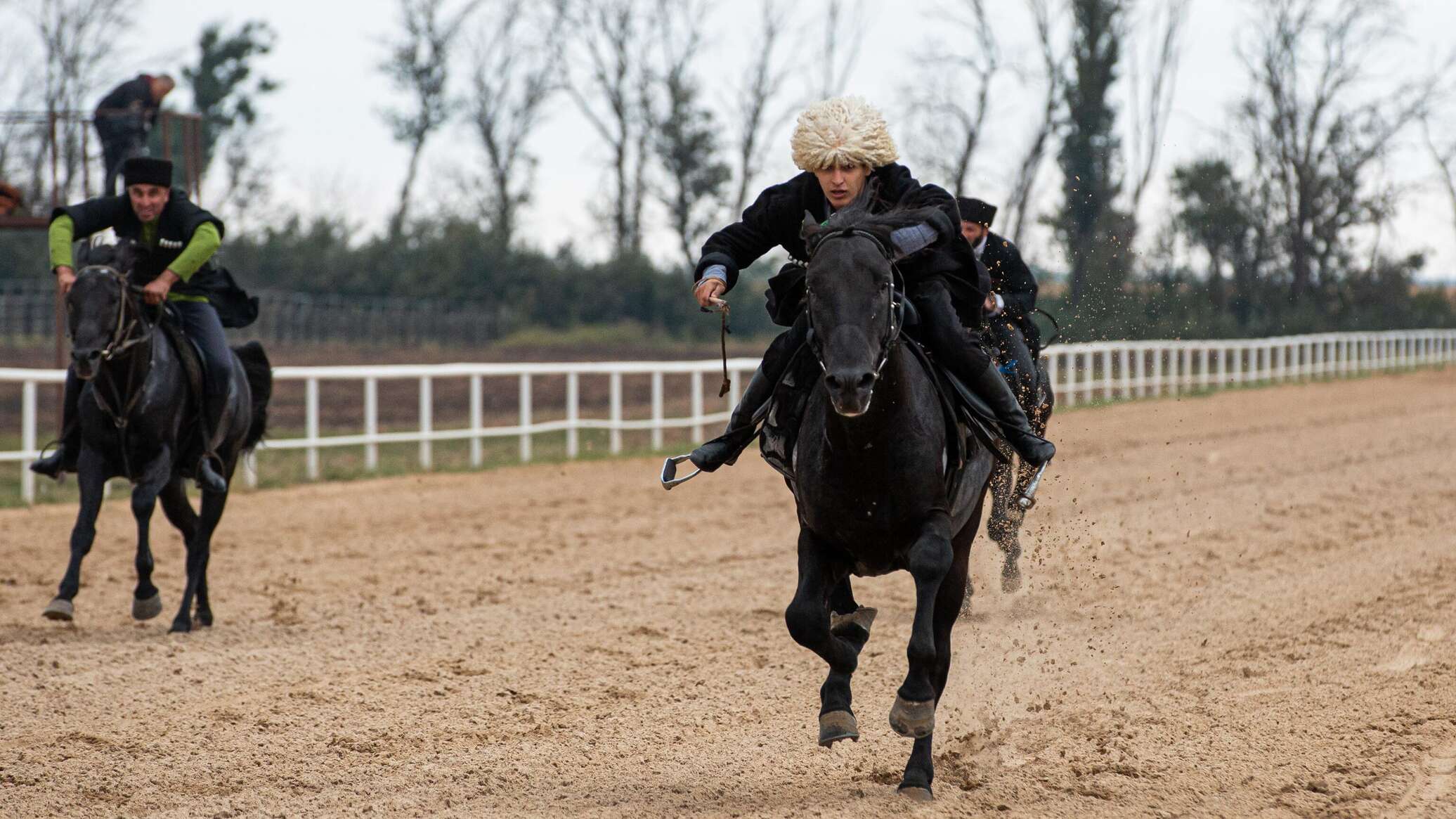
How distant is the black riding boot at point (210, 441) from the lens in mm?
8547

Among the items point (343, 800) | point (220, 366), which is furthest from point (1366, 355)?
point (343, 800)

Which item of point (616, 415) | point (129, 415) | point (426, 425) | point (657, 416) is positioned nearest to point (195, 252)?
point (129, 415)

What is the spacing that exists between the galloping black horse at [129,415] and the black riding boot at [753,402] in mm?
3867

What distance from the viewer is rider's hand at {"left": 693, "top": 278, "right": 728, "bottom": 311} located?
501 centimetres

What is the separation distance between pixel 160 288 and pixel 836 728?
16.4ft

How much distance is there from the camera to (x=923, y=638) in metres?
4.79

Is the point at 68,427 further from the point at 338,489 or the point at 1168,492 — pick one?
the point at 1168,492

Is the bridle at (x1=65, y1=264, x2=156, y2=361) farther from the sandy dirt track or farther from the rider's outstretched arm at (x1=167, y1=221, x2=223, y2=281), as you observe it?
the sandy dirt track

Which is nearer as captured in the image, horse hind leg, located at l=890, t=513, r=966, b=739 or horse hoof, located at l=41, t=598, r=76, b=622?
horse hind leg, located at l=890, t=513, r=966, b=739

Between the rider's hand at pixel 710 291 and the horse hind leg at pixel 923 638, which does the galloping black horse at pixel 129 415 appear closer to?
the rider's hand at pixel 710 291

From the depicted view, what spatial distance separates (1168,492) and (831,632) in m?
9.83

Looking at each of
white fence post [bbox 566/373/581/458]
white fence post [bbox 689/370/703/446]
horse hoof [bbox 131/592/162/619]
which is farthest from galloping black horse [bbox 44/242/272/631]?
white fence post [bbox 689/370/703/446]

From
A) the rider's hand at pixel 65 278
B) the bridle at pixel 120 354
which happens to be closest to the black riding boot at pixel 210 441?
the bridle at pixel 120 354

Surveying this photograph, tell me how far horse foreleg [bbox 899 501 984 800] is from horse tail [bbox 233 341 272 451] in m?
5.70
